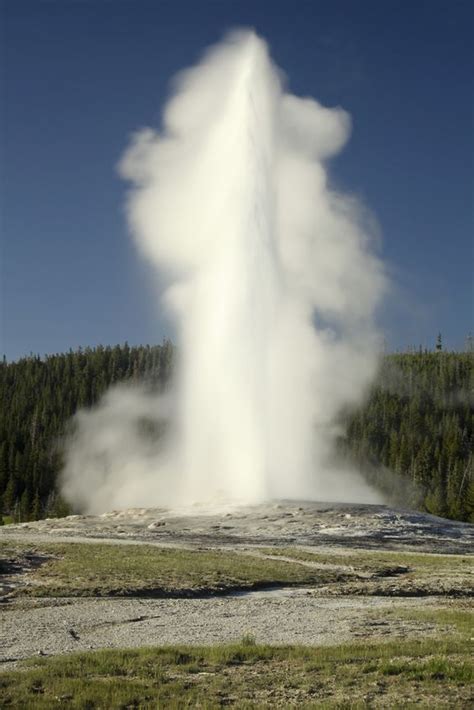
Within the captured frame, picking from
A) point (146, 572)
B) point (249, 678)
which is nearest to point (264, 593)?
point (146, 572)

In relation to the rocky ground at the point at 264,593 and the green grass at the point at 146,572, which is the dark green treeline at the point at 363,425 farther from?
the green grass at the point at 146,572

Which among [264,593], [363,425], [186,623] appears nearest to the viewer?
[186,623]

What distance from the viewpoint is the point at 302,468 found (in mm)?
70500

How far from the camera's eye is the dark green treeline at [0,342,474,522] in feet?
378

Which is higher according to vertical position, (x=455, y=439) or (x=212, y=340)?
(x=212, y=340)

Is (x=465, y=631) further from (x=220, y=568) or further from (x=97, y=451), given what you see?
(x=97, y=451)

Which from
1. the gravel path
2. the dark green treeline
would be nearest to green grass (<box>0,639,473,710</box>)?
the gravel path

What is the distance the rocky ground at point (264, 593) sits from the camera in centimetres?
1803

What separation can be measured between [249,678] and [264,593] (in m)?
13.3

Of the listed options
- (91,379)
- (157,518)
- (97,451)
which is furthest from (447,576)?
(91,379)

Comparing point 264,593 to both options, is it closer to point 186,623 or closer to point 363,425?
point 186,623

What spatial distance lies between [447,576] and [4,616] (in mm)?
19751

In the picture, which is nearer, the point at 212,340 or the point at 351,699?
the point at 351,699

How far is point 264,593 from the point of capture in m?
26.3
